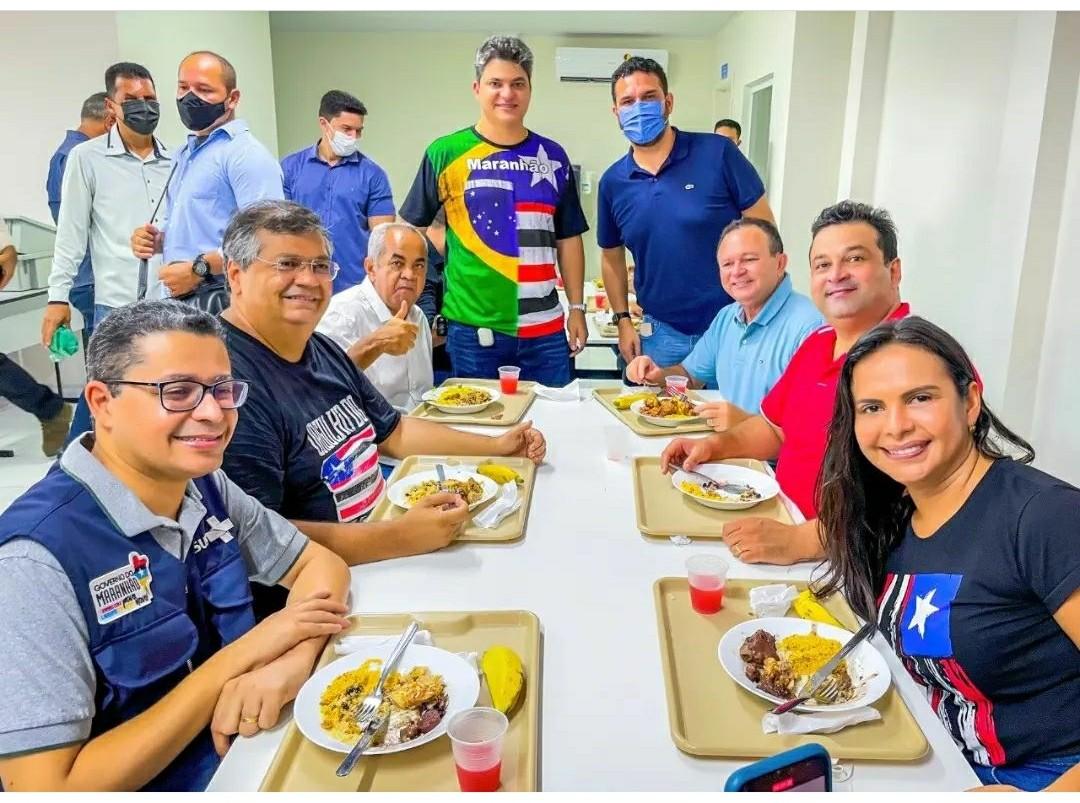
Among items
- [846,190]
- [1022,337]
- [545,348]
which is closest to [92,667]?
[545,348]

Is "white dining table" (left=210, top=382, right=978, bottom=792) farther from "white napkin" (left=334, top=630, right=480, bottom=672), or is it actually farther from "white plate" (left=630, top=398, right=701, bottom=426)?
"white plate" (left=630, top=398, right=701, bottom=426)

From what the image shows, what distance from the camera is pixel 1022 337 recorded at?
278 centimetres

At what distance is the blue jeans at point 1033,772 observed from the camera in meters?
1.11

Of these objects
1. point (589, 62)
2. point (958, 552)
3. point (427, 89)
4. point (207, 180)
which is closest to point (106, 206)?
point (207, 180)

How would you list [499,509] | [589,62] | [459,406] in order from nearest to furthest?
[499,509], [459,406], [589,62]

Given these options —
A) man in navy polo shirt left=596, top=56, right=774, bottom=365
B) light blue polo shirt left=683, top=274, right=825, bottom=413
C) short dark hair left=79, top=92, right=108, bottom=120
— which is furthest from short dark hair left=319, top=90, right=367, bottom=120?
light blue polo shirt left=683, top=274, right=825, bottom=413

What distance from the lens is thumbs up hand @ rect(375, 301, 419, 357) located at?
2379 mm

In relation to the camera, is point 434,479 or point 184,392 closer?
point 184,392

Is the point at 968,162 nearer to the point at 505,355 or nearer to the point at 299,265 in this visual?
the point at 505,355

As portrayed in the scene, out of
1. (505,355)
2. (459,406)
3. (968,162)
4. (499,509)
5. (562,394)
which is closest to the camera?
(499,509)

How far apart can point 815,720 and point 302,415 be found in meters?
1.19

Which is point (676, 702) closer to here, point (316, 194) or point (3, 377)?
point (316, 194)

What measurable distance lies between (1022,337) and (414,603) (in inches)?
99.6

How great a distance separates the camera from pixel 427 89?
24.4 ft
